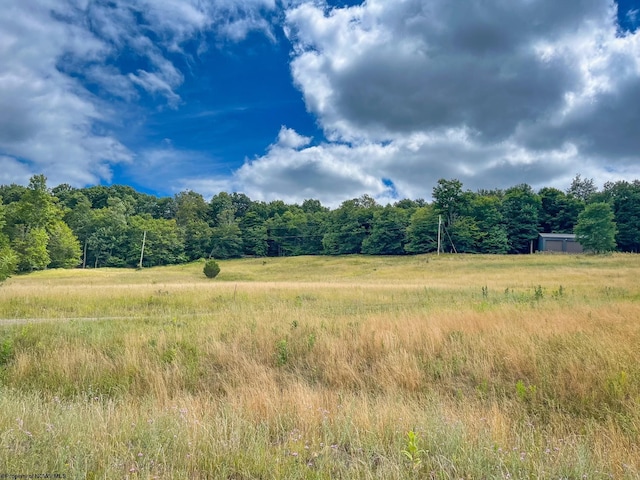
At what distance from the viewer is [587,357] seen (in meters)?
6.41

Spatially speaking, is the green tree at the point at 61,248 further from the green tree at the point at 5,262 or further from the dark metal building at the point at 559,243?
the dark metal building at the point at 559,243

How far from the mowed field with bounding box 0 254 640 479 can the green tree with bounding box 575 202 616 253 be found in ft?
219

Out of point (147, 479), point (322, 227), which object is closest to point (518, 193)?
point (322, 227)

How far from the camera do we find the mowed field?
3.50 meters

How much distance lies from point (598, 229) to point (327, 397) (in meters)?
76.2

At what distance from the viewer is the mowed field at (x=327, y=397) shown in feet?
11.5

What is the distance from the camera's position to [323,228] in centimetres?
10550

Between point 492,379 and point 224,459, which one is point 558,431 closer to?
point 492,379

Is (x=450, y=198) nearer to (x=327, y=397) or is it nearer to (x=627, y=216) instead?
(x=627, y=216)

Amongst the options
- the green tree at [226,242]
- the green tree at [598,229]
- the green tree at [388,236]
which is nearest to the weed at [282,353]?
the green tree at [598,229]

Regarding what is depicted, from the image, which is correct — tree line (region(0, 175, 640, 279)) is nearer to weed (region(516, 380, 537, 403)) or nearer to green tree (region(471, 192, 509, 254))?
green tree (region(471, 192, 509, 254))

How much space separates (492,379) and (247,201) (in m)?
151

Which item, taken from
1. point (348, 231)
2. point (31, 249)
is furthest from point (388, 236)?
point (31, 249)

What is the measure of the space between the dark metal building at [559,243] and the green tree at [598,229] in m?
14.1
